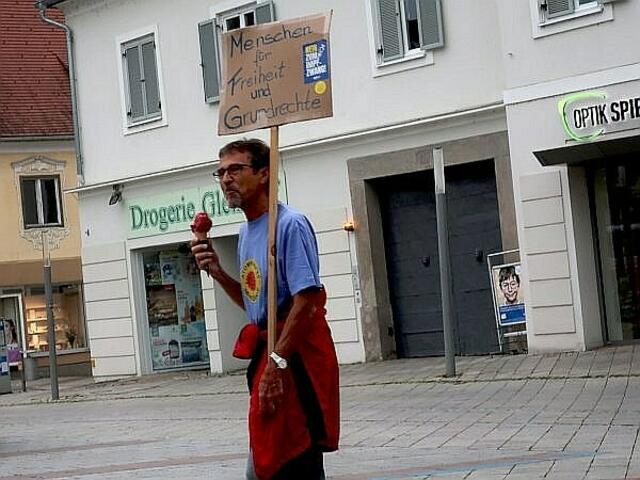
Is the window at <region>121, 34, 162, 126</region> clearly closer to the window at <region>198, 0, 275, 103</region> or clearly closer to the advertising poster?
the window at <region>198, 0, 275, 103</region>

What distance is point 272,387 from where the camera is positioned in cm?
536

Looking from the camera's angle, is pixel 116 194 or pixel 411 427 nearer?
pixel 411 427

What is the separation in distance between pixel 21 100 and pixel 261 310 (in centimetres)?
3130

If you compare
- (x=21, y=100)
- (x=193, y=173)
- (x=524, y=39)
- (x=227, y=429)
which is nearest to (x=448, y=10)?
(x=524, y=39)

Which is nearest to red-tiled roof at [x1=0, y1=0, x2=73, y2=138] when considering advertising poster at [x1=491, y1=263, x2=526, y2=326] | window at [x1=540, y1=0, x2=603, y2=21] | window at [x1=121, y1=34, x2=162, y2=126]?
window at [x1=121, y1=34, x2=162, y2=126]

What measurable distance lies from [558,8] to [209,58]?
7.41 m

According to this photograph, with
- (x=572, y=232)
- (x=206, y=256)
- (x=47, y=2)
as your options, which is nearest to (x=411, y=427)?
(x=572, y=232)

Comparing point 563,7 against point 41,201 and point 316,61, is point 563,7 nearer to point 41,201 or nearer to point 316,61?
point 316,61

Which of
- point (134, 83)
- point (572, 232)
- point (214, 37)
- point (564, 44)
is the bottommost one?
point (572, 232)

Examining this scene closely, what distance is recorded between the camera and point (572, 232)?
18.1m

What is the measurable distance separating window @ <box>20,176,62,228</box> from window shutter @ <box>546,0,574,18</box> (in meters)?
20.2

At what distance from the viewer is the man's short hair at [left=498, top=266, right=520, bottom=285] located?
19172mm

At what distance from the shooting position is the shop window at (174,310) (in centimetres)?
2597

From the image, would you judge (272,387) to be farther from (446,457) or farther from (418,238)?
(418,238)
